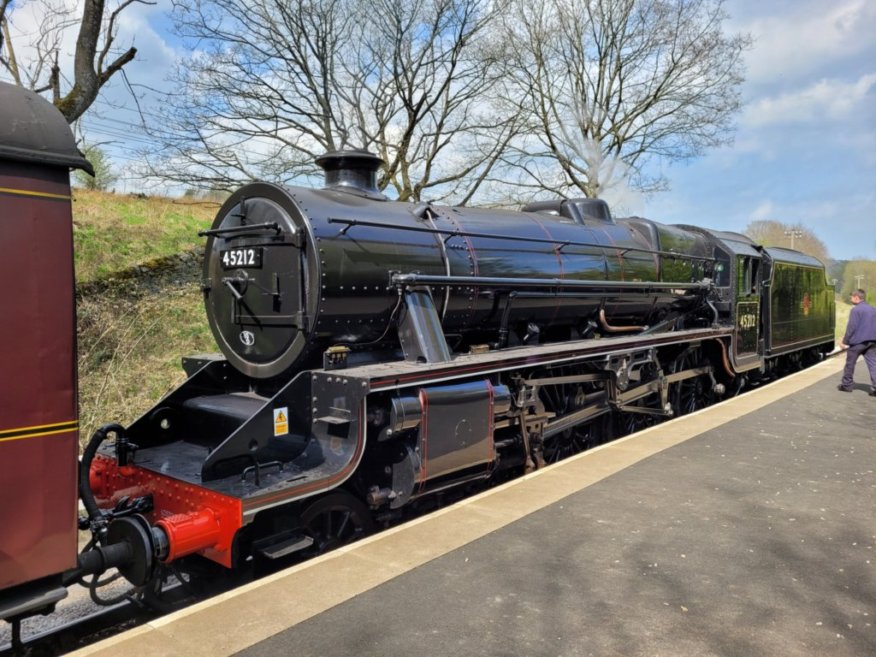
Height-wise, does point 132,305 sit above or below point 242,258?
below

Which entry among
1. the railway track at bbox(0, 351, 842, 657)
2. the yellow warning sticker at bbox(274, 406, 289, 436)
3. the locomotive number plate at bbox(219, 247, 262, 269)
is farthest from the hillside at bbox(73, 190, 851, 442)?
the yellow warning sticker at bbox(274, 406, 289, 436)

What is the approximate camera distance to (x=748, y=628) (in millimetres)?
2998

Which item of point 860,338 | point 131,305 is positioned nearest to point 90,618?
point 131,305

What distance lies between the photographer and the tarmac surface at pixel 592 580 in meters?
2.86

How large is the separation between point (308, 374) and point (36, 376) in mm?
1792

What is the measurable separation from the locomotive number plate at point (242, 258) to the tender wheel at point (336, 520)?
1.83 meters

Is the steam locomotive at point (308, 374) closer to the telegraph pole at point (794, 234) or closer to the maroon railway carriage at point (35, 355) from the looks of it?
the maroon railway carriage at point (35, 355)

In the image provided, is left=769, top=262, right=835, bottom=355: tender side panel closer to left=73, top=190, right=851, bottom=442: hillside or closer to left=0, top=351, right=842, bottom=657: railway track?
left=73, top=190, right=851, bottom=442: hillside

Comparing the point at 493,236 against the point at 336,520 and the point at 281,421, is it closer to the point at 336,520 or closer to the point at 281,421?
the point at 281,421

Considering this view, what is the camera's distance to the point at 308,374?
4309mm

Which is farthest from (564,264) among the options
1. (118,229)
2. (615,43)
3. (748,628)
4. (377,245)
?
(615,43)

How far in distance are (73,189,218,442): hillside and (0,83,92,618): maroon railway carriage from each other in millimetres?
5055

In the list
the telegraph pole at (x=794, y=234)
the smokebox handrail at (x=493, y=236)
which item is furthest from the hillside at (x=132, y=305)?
the telegraph pole at (x=794, y=234)

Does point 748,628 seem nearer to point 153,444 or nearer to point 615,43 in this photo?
point 153,444
